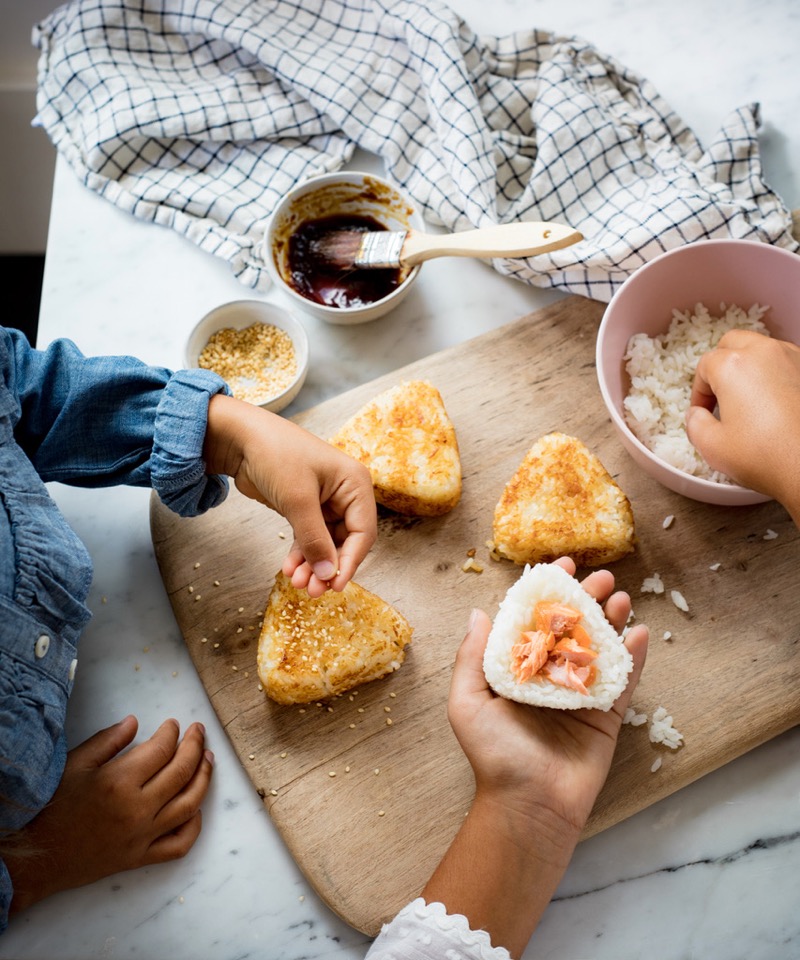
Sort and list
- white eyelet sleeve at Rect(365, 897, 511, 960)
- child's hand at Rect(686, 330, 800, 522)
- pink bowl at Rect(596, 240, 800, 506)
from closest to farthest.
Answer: white eyelet sleeve at Rect(365, 897, 511, 960) → child's hand at Rect(686, 330, 800, 522) → pink bowl at Rect(596, 240, 800, 506)

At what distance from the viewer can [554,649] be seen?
132 cm

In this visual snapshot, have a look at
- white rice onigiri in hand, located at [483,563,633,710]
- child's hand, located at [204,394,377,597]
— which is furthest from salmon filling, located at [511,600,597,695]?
child's hand, located at [204,394,377,597]

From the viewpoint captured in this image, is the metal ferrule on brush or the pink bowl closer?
the pink bowl

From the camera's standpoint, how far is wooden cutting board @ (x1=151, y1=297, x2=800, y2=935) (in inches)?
55.1

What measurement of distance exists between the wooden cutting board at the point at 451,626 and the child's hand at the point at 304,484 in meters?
0.18

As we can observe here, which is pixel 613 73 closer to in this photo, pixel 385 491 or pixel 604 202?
pixel 604 202

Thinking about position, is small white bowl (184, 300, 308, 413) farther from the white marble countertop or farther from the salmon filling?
the salmon filling

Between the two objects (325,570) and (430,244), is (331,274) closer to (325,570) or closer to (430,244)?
(430,244)

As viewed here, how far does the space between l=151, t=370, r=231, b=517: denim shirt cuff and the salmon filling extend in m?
0.64

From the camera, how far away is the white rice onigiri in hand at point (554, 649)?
1300 mm

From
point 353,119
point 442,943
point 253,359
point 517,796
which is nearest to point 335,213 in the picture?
point 353,119

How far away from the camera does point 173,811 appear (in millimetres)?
1435

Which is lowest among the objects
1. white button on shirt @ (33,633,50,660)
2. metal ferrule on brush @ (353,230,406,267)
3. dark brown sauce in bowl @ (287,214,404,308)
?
white button on shirt @ (33,633,50,660)

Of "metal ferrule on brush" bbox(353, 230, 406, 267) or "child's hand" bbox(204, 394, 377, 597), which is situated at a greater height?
"metal ferrule on brush" bbox(353, 230, 406, 267)
